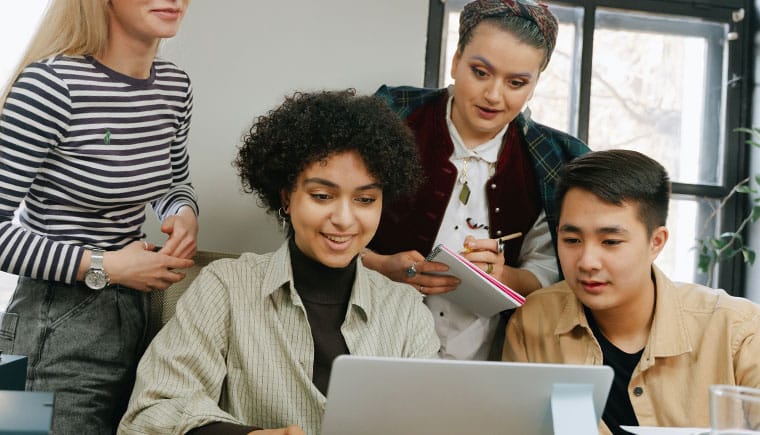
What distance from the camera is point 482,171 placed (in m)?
2.01

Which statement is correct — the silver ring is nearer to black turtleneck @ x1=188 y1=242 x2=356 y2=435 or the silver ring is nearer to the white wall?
black turtleneck @ x1=188 y1=242 x2=356 y2=435

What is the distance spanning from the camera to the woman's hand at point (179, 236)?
66.6 inches

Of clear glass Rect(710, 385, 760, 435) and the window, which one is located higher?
the window

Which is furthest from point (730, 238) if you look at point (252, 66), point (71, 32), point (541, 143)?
point (71, 32)

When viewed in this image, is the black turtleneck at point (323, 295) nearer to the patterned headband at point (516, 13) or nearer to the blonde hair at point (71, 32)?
the blonde hair at point (71, 32)

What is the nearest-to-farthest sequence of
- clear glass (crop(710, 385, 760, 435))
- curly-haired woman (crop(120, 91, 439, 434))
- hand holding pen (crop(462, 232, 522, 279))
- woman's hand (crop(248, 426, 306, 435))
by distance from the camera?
1. clear glass (crop(710, 385, 760, 435))
2. woman's hand (crop(248, 426, 306, 435))
3. curly-haired woman (crop(120, 91, 439, 434))
4. hand holding pen (crop(462, 232, 522, 279))

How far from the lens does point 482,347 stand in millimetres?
2016

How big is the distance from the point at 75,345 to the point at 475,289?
0.82 meters

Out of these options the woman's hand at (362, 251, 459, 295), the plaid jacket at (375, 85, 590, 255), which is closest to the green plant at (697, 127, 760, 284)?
the plaid jacket at (375, 85, 590, 255)

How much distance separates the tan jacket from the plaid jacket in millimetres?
304

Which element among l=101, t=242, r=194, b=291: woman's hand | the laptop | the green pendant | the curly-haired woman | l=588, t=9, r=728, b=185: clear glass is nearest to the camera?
the laptop

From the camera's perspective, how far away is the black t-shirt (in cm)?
172

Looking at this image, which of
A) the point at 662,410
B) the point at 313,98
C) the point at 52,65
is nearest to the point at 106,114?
the point at 52,65

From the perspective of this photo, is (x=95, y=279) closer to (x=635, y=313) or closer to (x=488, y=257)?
(x=488, y=257)
